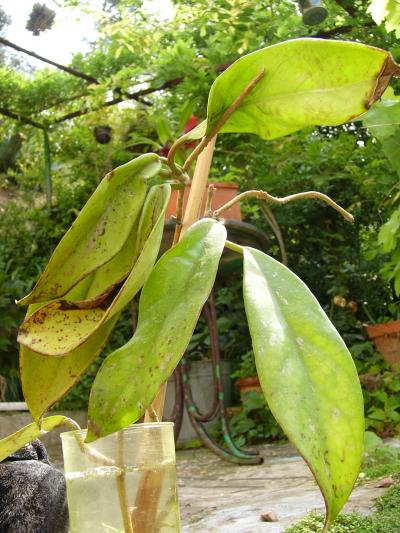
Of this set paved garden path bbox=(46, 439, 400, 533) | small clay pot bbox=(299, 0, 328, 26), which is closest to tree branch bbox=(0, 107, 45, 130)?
small clay pot bbox=(299, 0, 328, 26)

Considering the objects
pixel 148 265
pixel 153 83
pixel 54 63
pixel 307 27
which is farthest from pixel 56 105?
pixel 148 265

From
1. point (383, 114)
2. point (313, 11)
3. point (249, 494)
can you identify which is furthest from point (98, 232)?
point (313, 11)

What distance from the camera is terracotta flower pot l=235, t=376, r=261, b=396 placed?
11.9 ft

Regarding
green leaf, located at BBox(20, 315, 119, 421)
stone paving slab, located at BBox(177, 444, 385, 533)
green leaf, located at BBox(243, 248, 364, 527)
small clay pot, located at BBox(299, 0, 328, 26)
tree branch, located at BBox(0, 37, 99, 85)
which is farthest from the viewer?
tree branch, located at BBox(0, 37, 99, 85)

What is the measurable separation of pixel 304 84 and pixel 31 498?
0.60m

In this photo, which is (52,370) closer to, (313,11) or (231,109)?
(231,109)

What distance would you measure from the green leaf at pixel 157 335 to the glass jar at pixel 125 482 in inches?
3.7

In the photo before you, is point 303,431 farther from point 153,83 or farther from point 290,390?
point 153,83

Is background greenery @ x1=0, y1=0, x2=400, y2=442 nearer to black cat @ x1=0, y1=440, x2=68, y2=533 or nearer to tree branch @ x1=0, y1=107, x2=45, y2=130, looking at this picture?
tree branch @ x1=0, y1=107, x2=45, y2=130

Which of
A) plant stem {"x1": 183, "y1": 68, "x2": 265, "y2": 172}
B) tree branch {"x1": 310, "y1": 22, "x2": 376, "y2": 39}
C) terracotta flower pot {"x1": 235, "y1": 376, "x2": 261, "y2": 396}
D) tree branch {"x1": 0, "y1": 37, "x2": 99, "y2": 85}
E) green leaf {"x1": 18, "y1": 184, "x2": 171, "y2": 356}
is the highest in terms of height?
tree branch {"x1": 0, "y1": 37, "x2": 99, "y2": 85}

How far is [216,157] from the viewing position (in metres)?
4.05

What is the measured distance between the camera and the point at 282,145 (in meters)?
3.94

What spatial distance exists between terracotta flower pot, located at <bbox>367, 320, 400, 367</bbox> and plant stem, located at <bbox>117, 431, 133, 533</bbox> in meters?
3.02

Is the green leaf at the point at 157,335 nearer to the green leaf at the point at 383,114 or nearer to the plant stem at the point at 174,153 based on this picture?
the plant stem at the point at 174,153
